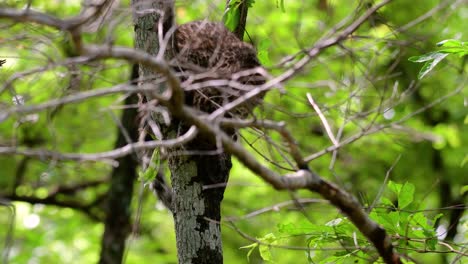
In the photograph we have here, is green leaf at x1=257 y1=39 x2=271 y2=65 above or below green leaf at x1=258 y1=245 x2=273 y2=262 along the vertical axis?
above

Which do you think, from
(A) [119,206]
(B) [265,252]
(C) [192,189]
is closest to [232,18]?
(C) [192,189]

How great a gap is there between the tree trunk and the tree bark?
11.7 ft

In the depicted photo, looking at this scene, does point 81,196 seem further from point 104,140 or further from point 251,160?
point 251,160

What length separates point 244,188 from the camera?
9.82m

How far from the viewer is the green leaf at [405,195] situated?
3.40 meters

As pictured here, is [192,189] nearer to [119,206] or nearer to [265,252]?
[265,252]

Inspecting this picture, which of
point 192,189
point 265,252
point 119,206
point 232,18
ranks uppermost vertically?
point 119,206

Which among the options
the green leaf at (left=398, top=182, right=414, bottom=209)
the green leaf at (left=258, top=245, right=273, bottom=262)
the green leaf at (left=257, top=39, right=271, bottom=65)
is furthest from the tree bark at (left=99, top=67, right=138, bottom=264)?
the green leaf at (left=398, top=182, right=414, bottom=209)

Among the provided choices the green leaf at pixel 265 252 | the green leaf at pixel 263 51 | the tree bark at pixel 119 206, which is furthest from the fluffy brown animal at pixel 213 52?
the tree bark at pixel 119 206

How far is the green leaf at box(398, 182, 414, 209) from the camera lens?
3396mm

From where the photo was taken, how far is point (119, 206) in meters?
7.48

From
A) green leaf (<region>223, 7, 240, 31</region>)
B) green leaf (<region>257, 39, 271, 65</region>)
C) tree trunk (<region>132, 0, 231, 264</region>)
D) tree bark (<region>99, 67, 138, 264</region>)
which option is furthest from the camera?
tree bark (<region>99, 67, 138, 264</region>)

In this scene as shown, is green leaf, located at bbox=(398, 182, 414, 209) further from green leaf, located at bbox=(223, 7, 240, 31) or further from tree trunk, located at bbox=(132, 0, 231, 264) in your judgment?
green leaf, located at bbox=(223, 7, 240, 31)

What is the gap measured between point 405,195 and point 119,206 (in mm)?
4740
